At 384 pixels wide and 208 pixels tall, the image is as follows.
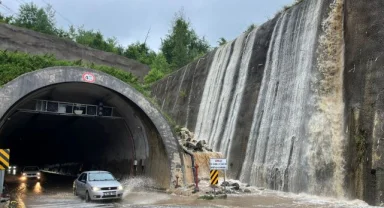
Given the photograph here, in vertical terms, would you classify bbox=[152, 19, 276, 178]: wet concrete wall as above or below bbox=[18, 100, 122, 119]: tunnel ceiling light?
above

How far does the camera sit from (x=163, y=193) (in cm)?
2273

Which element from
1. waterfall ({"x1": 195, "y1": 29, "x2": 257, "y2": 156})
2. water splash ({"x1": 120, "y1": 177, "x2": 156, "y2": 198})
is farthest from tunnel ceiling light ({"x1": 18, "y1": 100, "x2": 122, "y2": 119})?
waterfall ({"x1": 195, "y1": 29, "x2": 257, "y2": 156})

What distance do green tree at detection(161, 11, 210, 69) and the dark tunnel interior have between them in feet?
104

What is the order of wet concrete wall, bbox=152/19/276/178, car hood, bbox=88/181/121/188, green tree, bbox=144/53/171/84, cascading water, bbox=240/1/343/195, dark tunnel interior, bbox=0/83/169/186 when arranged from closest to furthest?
car hood, bbox=88/181/121/188 → cascading water, bbox=240/1/343/195 → dark tunnel interior, bbox=0/83/169/186 → wet concrete wall, bbox=152/19/276/178 → green tree, bbox=144/53/171/84

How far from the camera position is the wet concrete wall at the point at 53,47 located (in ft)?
179

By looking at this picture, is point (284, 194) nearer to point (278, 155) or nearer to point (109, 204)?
point (278, 155)

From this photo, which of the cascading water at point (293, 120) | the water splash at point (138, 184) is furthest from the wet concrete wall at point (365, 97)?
the water splash at point (138, 184)

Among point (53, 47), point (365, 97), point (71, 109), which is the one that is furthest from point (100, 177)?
point (53, 47)

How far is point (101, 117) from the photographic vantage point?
94.1ft

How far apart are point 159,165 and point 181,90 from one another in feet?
65.5

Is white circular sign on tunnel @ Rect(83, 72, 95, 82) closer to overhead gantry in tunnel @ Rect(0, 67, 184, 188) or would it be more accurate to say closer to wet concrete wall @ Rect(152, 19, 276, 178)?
overhead gantry in tunnel @ Rect(0, 67, 184, 188)

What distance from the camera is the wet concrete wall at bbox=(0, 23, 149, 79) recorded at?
54531 millimetres

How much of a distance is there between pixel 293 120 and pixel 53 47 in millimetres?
44776

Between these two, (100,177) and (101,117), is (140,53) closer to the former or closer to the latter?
(101,117)
